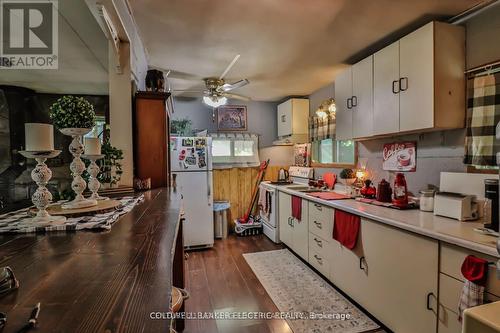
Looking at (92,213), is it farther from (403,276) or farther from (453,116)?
(453,116)

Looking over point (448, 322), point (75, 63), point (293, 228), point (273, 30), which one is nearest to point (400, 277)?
point (448, 322)

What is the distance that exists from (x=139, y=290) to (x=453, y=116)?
236 cm

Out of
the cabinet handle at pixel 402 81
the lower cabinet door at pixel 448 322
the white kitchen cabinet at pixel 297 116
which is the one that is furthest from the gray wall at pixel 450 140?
the white kitchen cabinet at pixel 297 116

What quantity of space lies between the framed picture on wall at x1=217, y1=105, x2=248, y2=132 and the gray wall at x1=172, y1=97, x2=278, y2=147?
80mm

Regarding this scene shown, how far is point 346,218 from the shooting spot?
2287mm

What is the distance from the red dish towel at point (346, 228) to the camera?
217 cm

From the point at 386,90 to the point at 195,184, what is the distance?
8.91 ft

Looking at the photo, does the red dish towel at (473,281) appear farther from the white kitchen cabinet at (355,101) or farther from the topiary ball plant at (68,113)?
the topiary ball plant at (68,113)

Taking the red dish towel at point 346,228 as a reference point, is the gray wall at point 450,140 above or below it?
above

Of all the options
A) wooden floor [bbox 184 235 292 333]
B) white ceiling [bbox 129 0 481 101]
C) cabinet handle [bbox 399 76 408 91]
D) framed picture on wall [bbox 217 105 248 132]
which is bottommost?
wooden floor [bbox 184 235 292 333]

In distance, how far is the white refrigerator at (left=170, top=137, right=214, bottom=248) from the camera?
375cm

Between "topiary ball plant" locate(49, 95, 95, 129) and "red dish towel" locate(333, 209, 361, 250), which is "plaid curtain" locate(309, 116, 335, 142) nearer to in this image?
"red dish towel" locate(333, 209, 361, 250)

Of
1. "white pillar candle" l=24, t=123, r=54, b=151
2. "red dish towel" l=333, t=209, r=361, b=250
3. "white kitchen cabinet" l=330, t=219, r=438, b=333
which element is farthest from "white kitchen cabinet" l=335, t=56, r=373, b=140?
"white pillar candle" l=24, t=123, r=54, b=151

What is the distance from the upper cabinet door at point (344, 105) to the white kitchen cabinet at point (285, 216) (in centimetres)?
112
